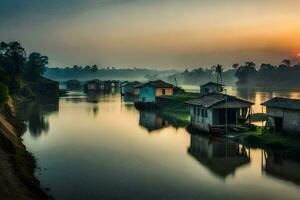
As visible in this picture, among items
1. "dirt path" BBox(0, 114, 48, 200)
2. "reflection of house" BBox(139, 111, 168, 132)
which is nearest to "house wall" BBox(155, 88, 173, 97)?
"reflection of house" BBox(139, 111, 168, 132)

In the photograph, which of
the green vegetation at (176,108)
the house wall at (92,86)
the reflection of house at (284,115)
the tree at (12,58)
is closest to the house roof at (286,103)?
the reflection of house at (284,115)

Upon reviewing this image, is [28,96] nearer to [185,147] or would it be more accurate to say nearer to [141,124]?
[141,124]

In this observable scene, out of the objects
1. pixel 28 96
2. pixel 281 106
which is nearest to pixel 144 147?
pixel 281 106

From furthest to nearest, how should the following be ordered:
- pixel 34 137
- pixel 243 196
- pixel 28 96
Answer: pixel 28 96
pixel 34 137
pixel 243 196

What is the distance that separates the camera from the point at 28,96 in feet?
353

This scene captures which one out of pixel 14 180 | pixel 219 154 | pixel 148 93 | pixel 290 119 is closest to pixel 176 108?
pixel 148 93

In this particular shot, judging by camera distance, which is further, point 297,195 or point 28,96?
point 28,96

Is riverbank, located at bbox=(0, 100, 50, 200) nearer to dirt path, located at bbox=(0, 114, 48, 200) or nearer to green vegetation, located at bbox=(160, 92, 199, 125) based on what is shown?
dirt path, located at bbox=(0, 114, 48, 200)

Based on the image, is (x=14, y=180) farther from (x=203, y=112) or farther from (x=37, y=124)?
(x=37, y=124)

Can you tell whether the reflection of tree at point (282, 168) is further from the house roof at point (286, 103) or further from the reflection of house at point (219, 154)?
the house roof at point (286, 103)

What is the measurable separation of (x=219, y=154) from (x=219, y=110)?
1028 centimetres

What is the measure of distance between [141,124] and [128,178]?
32713 mm

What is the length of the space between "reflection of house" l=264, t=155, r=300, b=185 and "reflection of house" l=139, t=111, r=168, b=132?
23.7 metres

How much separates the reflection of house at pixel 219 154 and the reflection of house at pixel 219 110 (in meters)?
2.76
